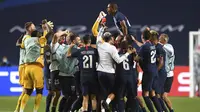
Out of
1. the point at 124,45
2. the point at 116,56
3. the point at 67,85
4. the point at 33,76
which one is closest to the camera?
the point at 116,56

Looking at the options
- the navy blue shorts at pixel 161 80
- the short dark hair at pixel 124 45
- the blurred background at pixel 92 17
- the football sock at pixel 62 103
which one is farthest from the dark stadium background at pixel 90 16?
the short dark hair at pixel 124 45

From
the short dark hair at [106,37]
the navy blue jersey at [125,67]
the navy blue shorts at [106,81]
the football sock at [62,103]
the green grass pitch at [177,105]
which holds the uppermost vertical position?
the short dark hair at [106,37]

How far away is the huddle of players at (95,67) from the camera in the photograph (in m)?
18.1

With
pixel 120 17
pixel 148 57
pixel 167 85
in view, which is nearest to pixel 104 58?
pixel 120 17

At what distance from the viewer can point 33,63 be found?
19.0 m

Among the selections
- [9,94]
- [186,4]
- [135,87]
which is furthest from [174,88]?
[135,87]

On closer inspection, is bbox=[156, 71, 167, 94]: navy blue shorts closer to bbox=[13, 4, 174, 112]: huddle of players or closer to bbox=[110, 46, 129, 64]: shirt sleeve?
bbox=[13, 4, 174, 112]: huddle of players

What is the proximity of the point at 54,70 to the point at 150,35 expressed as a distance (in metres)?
2.72

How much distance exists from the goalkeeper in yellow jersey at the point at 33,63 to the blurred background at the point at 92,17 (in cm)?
1979

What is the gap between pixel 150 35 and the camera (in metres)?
19.2

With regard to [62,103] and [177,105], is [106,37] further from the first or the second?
[177,105]

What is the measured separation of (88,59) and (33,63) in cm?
171

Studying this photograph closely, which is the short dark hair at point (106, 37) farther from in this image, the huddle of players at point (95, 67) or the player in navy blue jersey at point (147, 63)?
the player in navy blue jersey at point (147, 63)

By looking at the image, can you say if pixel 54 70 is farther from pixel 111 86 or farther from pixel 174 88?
pixel 174 88
